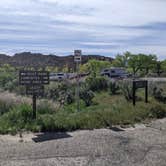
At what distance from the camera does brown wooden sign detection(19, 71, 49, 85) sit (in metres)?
13.8

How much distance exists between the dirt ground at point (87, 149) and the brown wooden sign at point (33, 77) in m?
2.68

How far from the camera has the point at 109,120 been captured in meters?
13.7

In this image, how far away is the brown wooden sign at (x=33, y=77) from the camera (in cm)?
1377

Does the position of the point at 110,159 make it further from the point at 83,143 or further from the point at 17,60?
the point at 17,60

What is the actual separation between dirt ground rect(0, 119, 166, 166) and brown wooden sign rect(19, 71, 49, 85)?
268 centimetres

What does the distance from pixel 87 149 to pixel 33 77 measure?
494cm

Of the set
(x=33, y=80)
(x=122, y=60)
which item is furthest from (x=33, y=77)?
(x=122, y=60)

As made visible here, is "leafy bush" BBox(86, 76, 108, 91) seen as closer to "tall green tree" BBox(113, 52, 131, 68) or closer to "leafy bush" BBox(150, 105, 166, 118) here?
"leafy bush" BBox(150, 105, 166, 118)

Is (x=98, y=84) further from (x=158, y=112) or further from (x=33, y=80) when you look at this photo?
(x=33, y=80)

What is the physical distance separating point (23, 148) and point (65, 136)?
1808 mm

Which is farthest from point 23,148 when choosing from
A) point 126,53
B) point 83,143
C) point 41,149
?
point 126,53

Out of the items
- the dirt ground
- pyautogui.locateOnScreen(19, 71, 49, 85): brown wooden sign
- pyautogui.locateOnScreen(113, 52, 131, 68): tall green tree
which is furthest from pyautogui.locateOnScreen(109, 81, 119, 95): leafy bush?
pyautogui.locateOnScreen(113, 52, 131, 68): tall green tree

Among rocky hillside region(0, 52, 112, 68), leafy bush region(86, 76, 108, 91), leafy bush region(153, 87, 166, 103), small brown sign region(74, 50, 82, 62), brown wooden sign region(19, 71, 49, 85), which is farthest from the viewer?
rocky hillside region(0, 52, 112, 68)

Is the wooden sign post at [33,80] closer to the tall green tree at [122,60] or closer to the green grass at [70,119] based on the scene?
the green grass at [70,119]
